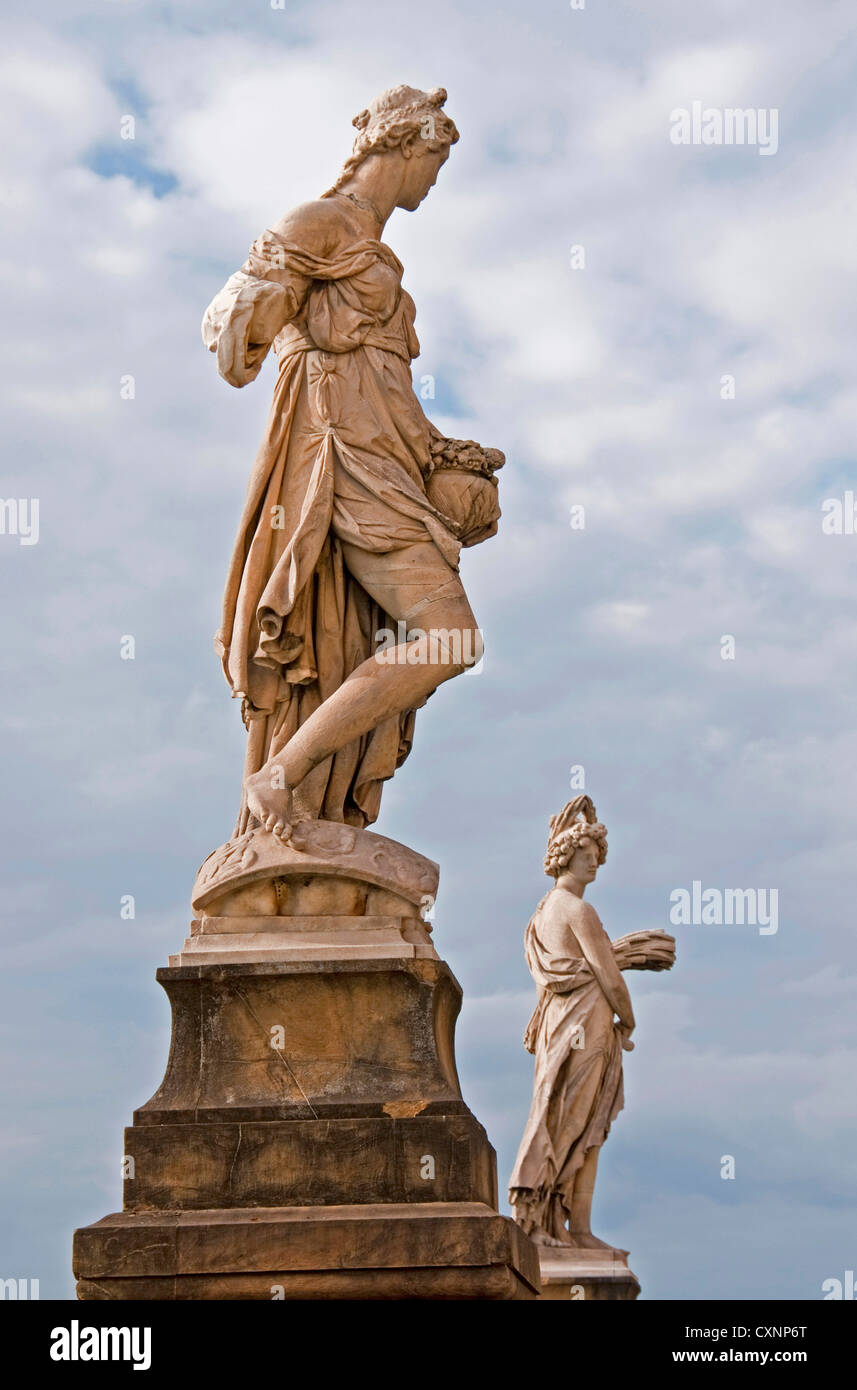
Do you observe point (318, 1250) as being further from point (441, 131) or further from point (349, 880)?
point (441, 131)

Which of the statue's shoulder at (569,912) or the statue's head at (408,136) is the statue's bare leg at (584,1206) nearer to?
the statue's shoulder at (569,912)

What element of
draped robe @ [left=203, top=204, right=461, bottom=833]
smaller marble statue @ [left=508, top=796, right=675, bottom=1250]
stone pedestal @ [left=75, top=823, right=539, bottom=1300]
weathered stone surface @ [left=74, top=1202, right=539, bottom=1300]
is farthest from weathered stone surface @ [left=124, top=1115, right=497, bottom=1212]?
smaller marble statue @ [left=508, top=796, right=675, bottom=1250]

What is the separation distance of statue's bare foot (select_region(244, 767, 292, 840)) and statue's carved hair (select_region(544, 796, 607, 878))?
613 centimetres

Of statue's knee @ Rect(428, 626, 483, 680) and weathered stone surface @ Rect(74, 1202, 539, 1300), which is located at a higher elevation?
statue's knee @ Rect(428, 626, 483, 680)

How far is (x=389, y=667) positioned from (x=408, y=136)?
2725 millimetres

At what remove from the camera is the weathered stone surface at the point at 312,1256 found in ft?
26.5

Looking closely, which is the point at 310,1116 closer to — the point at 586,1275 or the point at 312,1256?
the point at 312,1256

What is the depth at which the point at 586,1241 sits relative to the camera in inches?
583

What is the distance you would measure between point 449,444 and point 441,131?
5.22ft

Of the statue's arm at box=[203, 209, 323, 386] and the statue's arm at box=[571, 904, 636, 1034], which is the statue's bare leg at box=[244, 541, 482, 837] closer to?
the statue's arm at box=[203, 209, 323, 386]

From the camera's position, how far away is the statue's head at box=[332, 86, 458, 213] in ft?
33.2

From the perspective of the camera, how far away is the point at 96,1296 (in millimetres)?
8133
